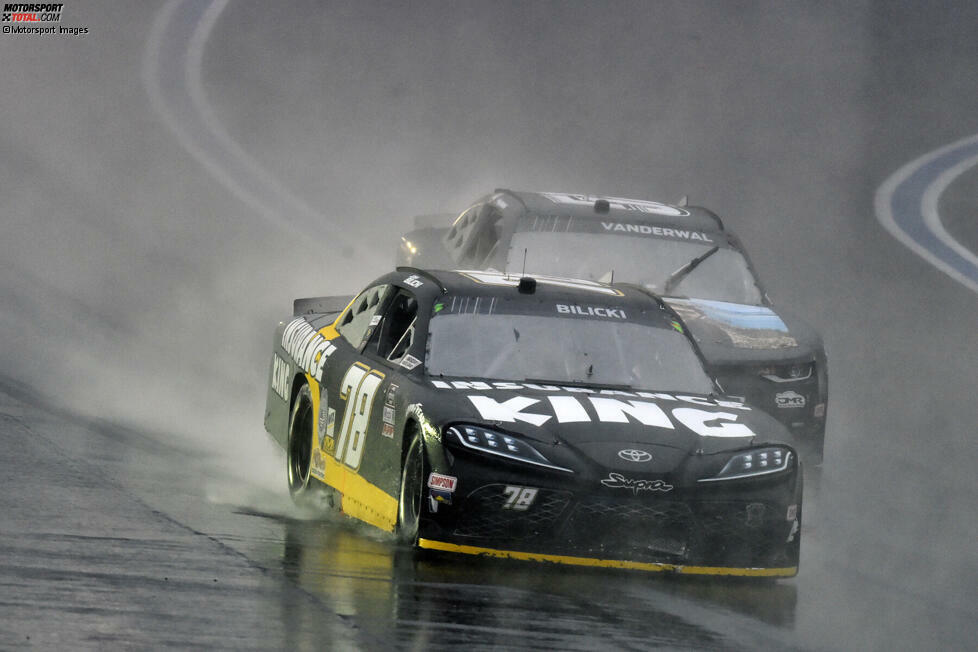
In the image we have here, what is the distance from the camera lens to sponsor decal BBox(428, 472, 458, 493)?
25.7 ft

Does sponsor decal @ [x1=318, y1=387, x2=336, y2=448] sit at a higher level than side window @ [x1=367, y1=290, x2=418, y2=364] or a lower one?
lower

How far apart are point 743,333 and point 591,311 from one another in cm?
308

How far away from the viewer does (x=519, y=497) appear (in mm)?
7805

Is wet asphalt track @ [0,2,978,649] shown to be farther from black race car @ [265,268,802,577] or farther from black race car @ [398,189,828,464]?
black race car @ [398,189,828,464]

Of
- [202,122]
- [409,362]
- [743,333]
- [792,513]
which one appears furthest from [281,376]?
[202,122]

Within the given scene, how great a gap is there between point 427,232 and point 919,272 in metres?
7.92

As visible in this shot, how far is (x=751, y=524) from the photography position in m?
8.01

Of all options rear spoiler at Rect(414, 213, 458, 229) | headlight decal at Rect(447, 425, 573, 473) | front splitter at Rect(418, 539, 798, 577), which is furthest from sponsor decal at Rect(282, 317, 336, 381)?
rear spoiler at Rect(414, 213, 458, 229)

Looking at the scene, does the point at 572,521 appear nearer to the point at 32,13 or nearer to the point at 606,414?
the point at 606,414

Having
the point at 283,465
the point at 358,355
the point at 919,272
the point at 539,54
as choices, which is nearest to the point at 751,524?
the point at 358,355

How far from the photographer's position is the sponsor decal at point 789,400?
39.3 ft

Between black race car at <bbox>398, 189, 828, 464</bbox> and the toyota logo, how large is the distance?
387 cm

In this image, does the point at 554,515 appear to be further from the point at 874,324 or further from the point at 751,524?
the point at 874,324

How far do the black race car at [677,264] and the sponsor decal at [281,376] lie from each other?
5.46 ft
